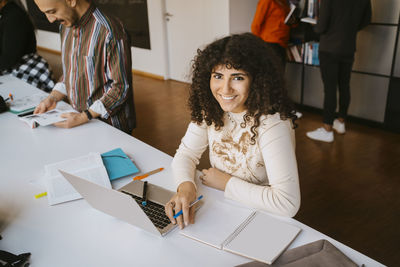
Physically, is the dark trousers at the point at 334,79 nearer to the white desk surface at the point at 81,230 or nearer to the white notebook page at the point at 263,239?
the white desk surface at the point at 81,230

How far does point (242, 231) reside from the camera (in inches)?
44.3

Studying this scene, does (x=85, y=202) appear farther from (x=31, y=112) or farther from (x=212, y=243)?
(x=31, y=112)

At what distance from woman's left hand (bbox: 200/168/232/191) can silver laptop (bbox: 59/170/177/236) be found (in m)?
0.14

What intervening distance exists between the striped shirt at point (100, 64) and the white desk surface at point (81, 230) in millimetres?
326

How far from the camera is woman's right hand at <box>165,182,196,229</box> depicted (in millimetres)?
1172

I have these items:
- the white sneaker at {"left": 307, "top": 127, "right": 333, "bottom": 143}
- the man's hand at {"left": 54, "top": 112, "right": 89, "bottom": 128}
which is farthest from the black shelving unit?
the man's hand at {"left": 54, "top": 112, "right": 89, "bottom": 128}

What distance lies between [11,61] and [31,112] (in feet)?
3.19

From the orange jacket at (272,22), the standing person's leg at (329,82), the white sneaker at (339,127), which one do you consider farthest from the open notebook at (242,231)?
the orange jacket at (272,22)

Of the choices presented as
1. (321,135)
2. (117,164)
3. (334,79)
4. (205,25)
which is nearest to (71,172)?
(117,164)

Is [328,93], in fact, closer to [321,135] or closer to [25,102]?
[321,135]

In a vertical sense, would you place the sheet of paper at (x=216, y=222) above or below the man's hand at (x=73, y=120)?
below

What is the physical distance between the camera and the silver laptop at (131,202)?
1.00 metres

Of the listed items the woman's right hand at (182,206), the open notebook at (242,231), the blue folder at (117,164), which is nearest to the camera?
the open notebook at (242,231)

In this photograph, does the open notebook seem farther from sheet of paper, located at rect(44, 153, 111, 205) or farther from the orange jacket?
the orange jacket
